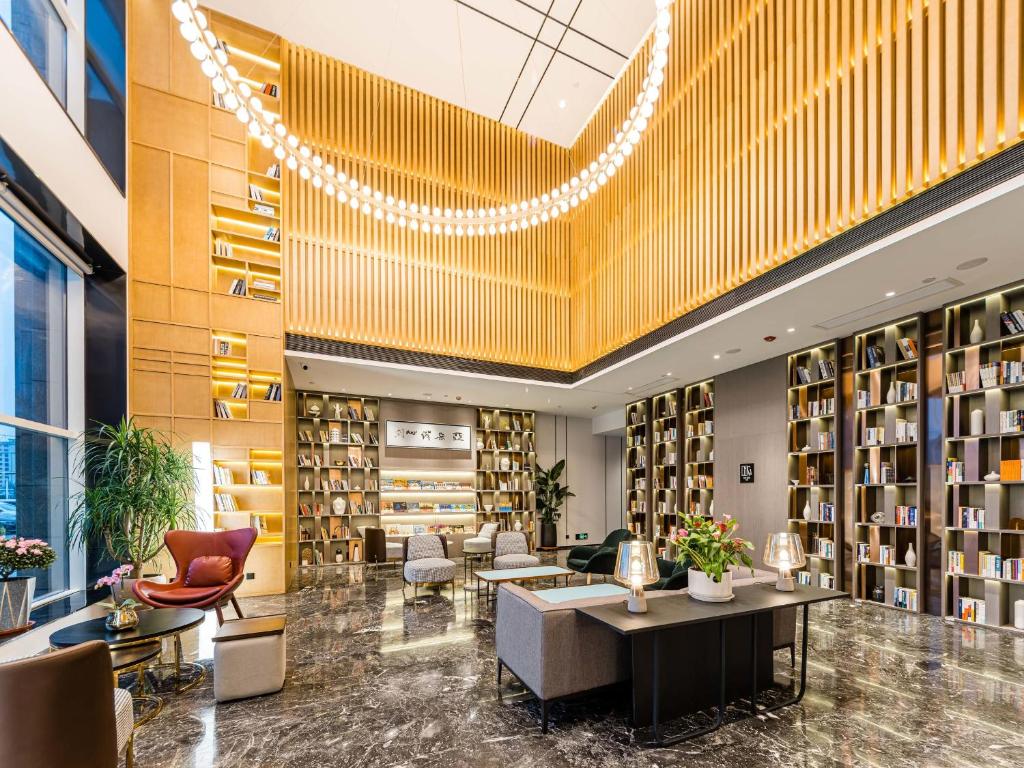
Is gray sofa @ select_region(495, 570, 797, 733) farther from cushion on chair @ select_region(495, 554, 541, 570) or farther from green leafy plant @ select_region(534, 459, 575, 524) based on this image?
green leafy plant @ select_region(534, 459, 575, 524)

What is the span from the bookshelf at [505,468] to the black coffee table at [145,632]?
24.2ft

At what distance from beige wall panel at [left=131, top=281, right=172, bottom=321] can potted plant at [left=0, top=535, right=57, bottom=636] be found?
3714mm

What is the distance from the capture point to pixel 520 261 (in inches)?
376

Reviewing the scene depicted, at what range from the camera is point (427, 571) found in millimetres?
6777

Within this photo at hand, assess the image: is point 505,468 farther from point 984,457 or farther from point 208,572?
point 984,457

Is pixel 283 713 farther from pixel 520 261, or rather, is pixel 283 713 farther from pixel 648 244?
pixel 520 261

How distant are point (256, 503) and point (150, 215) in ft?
13.3

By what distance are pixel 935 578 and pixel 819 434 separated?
210cm

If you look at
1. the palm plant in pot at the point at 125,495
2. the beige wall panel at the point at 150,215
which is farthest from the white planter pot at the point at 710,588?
the beige wall panel at the point at 150,215

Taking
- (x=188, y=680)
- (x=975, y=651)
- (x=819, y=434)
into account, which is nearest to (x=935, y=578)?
(x=975, y=651)

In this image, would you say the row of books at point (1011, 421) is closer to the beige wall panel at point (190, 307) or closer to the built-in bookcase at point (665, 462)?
the built-in bookcase at point (665, 462)

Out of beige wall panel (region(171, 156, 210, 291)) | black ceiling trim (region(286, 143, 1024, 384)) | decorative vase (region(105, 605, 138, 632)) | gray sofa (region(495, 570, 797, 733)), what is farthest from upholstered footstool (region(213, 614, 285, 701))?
beige wall panel (region(171, 156, 210, 291))

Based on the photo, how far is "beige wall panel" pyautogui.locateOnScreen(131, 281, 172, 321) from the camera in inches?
249

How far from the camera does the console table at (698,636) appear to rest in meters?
2.99
